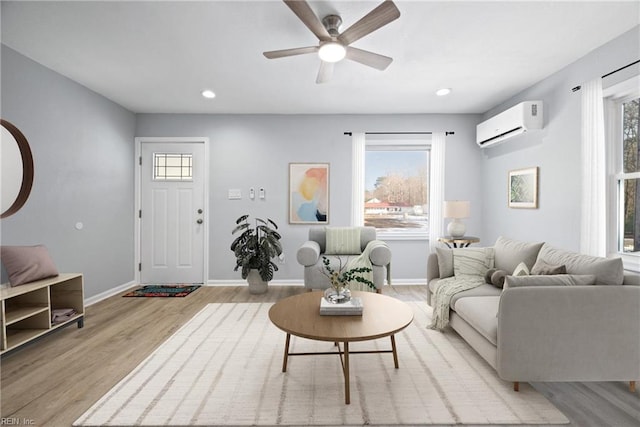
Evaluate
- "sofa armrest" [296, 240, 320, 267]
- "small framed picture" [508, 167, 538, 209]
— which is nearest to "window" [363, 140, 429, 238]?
"small framed picture" [508, 167, 538, 209]

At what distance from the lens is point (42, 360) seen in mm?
2293

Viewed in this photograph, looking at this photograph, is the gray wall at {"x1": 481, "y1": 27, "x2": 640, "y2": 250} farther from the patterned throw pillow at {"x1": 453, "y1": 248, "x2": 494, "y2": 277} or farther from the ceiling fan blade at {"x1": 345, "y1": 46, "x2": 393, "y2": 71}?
the ceiling fan blade at {"x1": 345, "y1": 46, "x2": 393, "y2": 71}

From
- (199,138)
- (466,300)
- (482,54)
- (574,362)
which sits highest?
(482,54)

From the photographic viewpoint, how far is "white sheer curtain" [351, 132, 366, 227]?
454 cm

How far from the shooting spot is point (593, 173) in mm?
2686

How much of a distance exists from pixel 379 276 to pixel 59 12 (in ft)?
11.7

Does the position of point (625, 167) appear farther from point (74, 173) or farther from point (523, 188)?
point (74, 173)

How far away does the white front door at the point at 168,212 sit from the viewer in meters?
4.57

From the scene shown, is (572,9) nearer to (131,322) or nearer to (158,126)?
(131,322)

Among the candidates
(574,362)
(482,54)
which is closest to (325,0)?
(482,54)

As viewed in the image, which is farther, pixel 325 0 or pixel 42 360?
pixel 42 360

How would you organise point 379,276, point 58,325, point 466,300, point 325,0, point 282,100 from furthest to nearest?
point 282,100 < point 379,276 < point 58,325 < point 466,300 < point 325,0

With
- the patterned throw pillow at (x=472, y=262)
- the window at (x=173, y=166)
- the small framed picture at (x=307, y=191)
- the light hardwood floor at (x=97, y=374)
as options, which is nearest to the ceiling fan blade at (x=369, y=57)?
the patterned throw pillow at (x=472, y=262)

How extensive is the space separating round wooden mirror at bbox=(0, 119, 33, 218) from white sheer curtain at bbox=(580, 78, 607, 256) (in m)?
4.90
